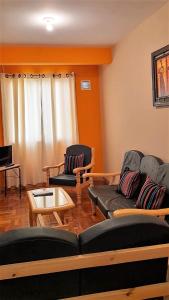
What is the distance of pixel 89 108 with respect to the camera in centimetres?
593

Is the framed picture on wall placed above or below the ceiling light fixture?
below

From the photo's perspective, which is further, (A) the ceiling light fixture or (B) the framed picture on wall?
(A) the ceiling light fixture

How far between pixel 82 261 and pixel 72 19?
2866 mm

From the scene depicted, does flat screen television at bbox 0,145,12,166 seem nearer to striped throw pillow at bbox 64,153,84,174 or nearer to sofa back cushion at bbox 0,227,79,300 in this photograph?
striped throw pillow at bbox 64,153,84,174

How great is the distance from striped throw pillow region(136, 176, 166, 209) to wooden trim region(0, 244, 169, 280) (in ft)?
4.18

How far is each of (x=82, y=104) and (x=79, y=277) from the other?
4.66 meters

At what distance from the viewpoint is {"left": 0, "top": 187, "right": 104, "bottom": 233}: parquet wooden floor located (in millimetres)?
3732

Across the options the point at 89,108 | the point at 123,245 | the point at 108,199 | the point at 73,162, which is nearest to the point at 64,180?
the point at 73,162

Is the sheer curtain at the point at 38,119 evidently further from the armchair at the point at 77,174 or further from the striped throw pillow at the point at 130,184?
the striped throw pillow at the point at 130,184

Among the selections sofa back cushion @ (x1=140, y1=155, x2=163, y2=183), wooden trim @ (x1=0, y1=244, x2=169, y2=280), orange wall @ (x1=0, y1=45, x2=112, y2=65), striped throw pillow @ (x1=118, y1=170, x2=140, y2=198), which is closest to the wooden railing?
wooden trim @ (x1=0, y1=244, x2=169, y2=280)

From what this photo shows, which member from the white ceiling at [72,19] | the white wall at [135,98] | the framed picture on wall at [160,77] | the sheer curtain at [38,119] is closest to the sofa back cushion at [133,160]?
the white wall at [135,98]

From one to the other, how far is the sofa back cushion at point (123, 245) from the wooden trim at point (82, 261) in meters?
0.04

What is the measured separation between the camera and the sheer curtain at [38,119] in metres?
5.55

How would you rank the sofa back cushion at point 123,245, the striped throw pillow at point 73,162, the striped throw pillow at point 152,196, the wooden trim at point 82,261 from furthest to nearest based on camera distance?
the striped throw pillow at point 73,162 < the striped throw pillow at point 152,196 < the sofa back cushion at point 123,245 < the wooden trim at point 82,261
